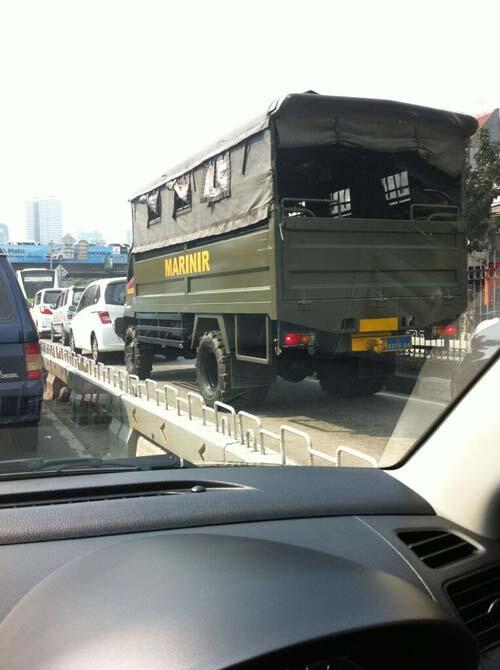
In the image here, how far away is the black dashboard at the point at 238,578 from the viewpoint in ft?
4.85

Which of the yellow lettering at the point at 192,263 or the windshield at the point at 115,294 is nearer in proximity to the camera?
the yellow lettering at the point at 192,263

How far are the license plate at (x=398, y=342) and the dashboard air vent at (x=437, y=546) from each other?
4319 mm

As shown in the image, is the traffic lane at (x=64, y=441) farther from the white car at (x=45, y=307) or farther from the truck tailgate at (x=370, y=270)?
the white car at (x=45, y=307)

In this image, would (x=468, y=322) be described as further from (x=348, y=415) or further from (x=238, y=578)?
(x=238, y=578)

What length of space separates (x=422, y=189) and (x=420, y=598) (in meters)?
6.13

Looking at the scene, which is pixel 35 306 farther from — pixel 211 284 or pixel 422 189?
pixel 422 189

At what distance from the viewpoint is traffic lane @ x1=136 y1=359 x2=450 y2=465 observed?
325cm

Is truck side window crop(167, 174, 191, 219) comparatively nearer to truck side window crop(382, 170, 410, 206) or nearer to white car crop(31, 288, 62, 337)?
truck side window crop(382, 170, 410, 206)

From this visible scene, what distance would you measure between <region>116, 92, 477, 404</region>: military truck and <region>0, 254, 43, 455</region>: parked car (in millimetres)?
2052

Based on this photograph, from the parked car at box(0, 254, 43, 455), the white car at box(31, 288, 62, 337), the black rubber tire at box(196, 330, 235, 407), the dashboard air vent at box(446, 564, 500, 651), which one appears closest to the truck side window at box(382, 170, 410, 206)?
the black rubber tire at box(196, 330, 235, 407)

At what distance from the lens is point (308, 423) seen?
20.3 ft

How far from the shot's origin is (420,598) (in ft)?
5.77

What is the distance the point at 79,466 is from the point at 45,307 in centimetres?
1679

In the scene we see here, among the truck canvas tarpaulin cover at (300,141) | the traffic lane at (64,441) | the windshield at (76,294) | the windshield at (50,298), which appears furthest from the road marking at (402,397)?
the windshield at (50,298)
